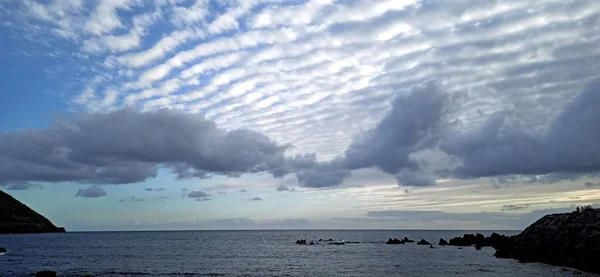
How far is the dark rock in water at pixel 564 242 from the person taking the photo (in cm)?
6306

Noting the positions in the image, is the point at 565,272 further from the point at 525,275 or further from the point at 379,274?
the point at 379,274

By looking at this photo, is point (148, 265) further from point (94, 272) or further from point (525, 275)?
point (525, 275)

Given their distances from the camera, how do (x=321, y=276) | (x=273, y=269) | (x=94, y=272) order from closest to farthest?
(x=321, y=276) < (x=94, y=272) < (x=273, y=269)

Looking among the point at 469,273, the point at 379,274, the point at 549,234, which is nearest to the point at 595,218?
the point at 549,234

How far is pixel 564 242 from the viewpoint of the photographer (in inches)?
2827

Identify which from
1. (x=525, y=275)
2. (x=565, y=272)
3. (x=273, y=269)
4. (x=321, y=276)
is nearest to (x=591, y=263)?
(x=565, y=272)

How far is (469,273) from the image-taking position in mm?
67625

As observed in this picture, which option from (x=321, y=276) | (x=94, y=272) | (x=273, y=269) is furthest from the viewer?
(x=273, y=269)

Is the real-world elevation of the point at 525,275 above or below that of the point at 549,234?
below

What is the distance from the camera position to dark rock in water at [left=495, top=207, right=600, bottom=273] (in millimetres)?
63062

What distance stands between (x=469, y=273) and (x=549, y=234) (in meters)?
21.4

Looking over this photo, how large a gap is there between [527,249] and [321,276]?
4344cm

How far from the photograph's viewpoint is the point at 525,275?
204 feet

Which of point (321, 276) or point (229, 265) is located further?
point (229, 265)
